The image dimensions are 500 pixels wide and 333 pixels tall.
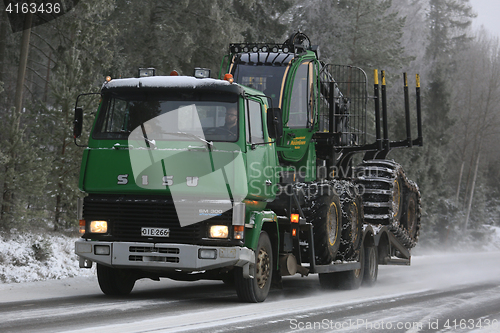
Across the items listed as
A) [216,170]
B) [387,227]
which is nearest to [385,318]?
[216,170]

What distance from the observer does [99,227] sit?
9.08 metres

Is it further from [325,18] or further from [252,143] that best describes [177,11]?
[252,143]

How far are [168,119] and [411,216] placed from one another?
376 inches

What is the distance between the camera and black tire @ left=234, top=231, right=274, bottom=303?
941cm

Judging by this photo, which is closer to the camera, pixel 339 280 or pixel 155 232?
pixel 155 232

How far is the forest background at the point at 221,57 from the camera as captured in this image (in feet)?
51.1

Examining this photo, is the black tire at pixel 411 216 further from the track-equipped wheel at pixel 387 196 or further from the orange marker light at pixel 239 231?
the orange marker light at pixel 239 231

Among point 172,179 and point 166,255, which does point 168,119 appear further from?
point 166,255

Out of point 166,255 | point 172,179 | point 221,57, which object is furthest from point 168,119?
point 221,57

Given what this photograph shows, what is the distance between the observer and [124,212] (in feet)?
29.6

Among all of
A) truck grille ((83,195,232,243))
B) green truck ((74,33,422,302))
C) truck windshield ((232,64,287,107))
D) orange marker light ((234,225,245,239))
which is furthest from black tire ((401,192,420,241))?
truck grille ((83,195,232,243))

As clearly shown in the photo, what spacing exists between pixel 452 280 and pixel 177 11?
48.5 ft

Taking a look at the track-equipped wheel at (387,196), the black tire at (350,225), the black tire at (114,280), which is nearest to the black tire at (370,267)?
the track-equipped wheel at (387,196)

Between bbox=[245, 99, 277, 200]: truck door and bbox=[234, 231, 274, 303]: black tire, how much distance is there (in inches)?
27.8
